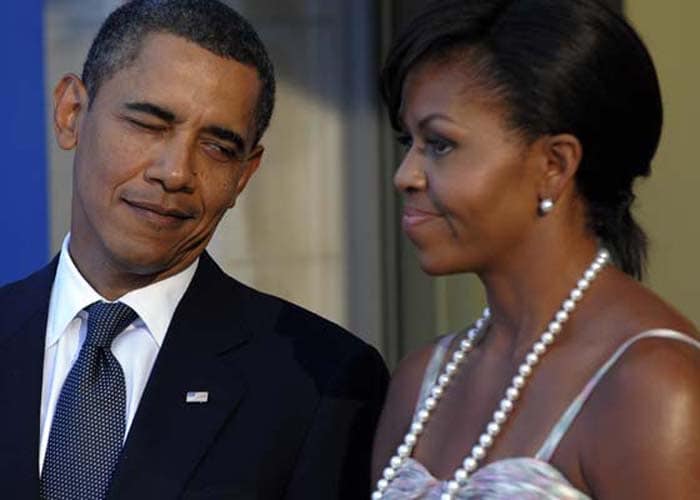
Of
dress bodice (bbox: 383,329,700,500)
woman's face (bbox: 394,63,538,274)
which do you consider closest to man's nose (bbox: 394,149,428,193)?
woman's face (bbox: 394,63,538,274)

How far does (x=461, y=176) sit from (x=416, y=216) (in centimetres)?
10

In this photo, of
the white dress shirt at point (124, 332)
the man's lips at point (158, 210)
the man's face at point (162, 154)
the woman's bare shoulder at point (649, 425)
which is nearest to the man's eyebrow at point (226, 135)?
the man's face at point (162, 154)

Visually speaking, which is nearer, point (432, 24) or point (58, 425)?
point (432, 24)

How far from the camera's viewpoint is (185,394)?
316cm

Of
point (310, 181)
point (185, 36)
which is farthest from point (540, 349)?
point (310, 181)

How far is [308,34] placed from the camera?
A: 474 centimetres

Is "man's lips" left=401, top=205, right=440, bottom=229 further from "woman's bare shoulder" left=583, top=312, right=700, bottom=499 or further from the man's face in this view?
the man's face

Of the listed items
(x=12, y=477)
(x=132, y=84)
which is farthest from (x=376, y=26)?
(x=12, y=477)

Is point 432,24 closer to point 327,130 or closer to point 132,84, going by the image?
point 132,84

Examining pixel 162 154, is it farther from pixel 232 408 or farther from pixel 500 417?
pixel 500 417

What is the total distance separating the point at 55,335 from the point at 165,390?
23 cm

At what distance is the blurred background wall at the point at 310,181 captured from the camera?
15.1 ft

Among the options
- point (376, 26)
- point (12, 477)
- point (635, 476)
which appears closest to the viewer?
point (635, 476)

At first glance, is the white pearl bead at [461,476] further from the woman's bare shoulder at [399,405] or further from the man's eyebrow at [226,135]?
the man's eyebrow at [226,135]
